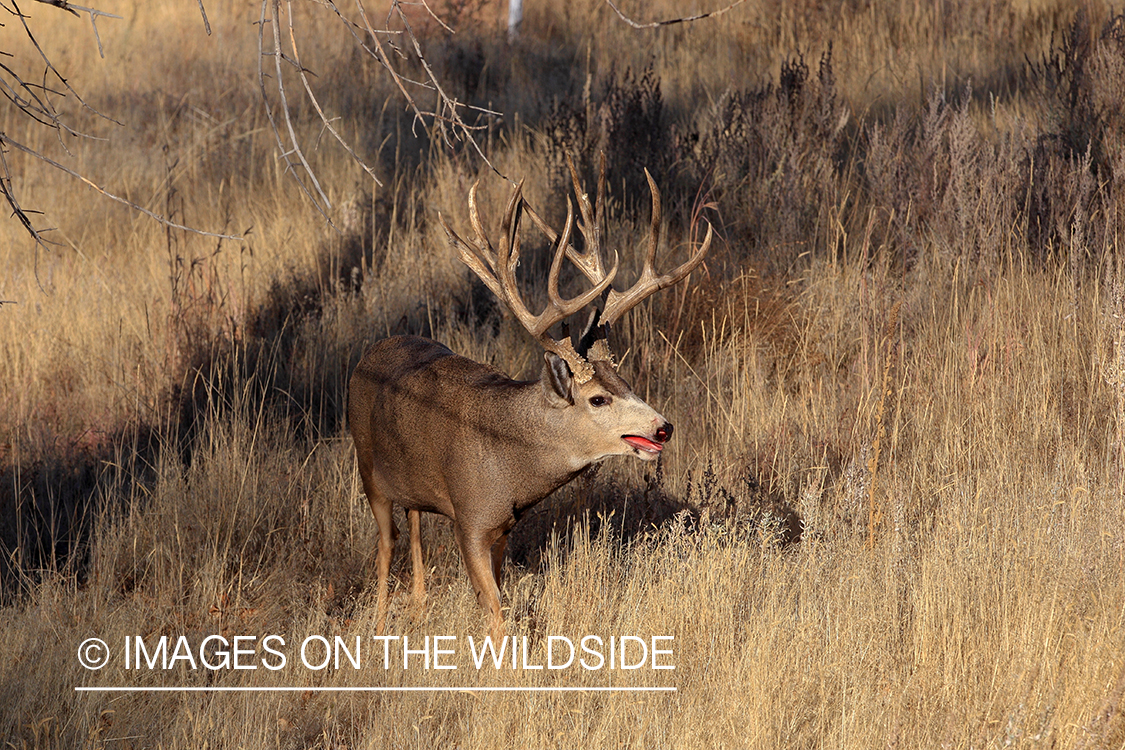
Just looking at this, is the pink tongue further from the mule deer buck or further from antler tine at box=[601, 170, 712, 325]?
antler tine at box=[601, 170, 712, 325]

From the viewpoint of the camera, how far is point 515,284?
4336mm

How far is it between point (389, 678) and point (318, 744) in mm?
439

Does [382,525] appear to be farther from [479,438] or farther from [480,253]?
[480,253]

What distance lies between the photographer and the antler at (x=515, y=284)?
404 cm

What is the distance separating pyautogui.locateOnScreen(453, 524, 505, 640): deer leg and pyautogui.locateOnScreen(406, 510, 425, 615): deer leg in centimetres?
50

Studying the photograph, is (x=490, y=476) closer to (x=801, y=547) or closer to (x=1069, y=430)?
(x=801, y=547)

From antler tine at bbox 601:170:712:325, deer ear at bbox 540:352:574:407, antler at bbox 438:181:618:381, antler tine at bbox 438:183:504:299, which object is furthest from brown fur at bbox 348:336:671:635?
antler tine at bbox 438:183:504:299

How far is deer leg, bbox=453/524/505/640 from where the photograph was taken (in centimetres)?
424

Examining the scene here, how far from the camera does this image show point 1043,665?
343 cm

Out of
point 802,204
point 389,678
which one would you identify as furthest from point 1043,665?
point 802,204

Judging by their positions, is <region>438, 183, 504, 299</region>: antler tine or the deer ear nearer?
the deer ear

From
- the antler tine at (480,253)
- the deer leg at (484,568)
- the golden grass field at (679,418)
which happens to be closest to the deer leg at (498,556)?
the golden grass field at (679,418)

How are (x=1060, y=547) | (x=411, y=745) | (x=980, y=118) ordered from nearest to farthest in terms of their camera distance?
(x=411, y=745) < (x=1060, y=547) < (x=980, y=118)

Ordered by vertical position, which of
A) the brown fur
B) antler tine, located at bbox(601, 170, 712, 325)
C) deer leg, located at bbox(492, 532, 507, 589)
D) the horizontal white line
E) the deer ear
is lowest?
the horizontal white line
